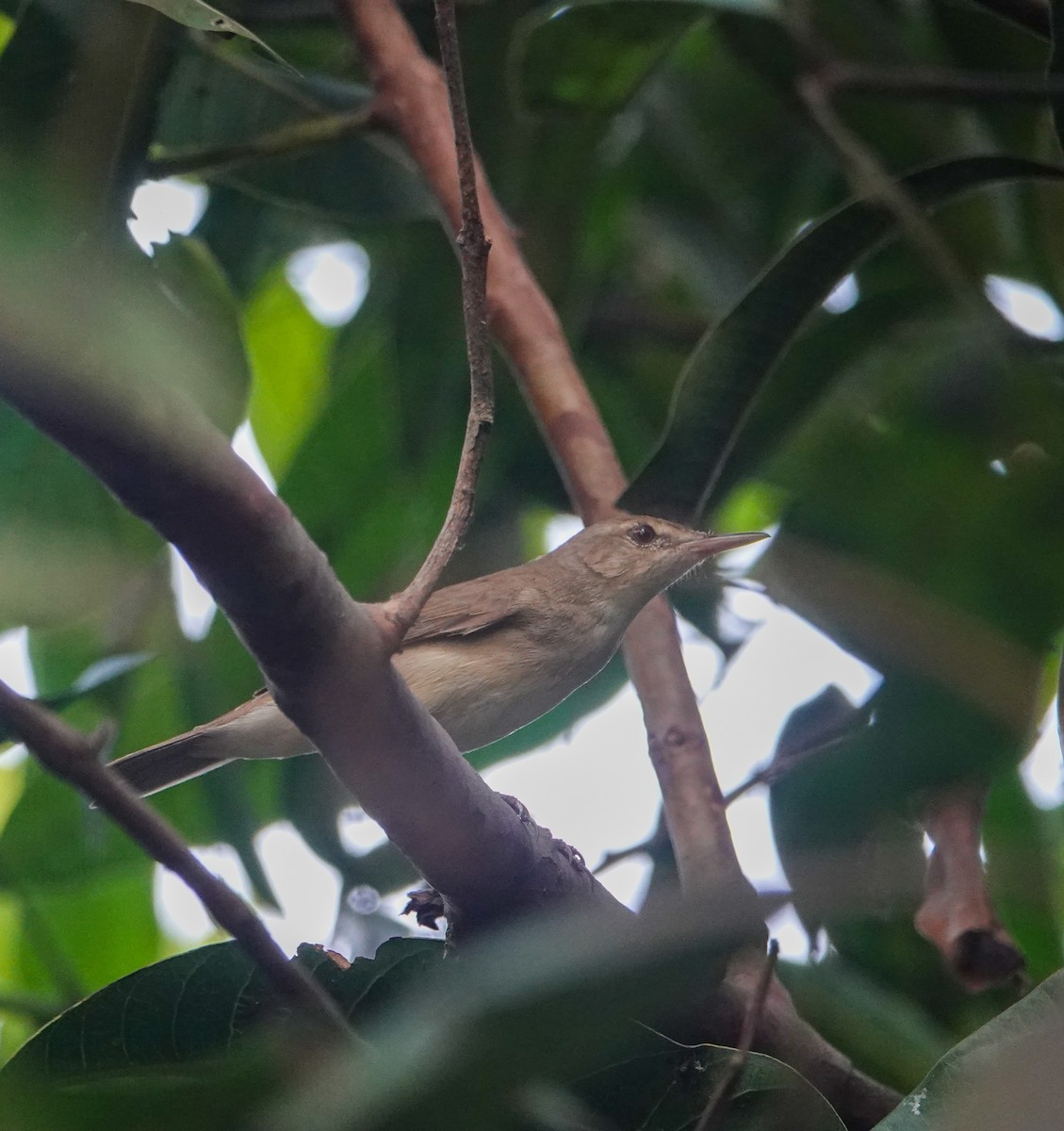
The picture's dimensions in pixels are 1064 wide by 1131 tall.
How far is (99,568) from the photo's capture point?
11.5ft

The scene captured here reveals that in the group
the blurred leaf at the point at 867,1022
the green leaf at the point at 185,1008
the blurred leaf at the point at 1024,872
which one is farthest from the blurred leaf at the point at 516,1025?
the blurred leaf at the point at 1024,872

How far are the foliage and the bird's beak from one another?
0.36m

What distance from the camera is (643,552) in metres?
4.62

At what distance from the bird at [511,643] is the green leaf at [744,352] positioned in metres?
0.44

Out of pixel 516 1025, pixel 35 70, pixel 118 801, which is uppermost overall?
pixel 35 70

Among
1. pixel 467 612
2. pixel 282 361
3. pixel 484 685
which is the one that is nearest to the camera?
pixel 484 685

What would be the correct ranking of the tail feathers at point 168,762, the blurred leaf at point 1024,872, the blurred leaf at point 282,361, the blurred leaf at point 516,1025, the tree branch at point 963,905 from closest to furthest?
the blurred leaf at point 516,1025 → the tree branch at point 963,905 → the blurred leaf at point 1024,872 → the tail feathers at point 168,762 → the blurred leaf at point 282,361

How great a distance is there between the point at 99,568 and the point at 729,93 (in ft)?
9.08

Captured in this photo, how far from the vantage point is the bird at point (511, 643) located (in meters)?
3.67

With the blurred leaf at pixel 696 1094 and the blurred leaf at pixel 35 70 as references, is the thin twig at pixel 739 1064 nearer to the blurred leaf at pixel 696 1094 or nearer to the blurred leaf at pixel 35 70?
the blurred leaf at pixel 696 1094

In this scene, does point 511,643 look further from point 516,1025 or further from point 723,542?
point 516,1025


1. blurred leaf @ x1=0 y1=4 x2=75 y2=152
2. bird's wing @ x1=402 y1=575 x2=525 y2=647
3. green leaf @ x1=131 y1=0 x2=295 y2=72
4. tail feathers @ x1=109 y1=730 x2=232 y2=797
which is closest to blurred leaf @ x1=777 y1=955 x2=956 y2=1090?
bird's wing @ x1=402 y1=575 x2=525 y2=647

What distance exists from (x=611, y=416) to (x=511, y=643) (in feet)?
2.57

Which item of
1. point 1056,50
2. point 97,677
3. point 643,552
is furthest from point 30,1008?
point 1056,50
